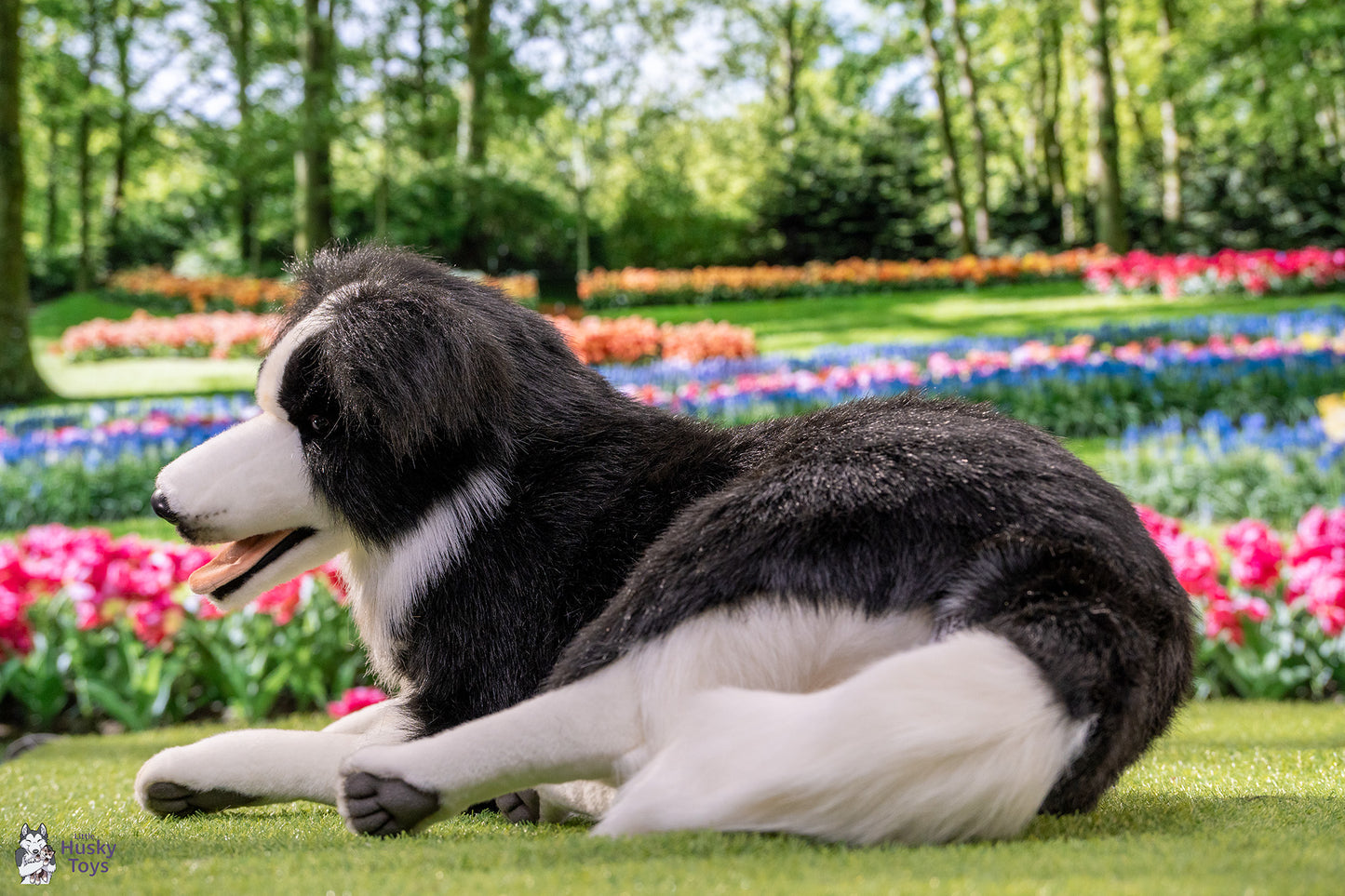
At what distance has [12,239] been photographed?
11.7 m

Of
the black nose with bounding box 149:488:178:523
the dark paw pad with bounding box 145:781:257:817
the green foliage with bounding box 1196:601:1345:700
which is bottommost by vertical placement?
the green foliage with bounding box 1196:601:1345:700

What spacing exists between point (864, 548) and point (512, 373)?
2.52ft

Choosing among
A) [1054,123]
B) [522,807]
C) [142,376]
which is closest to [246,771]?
[522,807]

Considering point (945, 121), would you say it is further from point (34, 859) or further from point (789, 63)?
point (34, 859)

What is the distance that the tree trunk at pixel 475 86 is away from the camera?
1611 centimetres

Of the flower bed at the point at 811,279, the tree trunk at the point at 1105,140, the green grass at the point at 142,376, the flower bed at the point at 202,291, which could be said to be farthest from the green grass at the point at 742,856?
the flower bed at the point at 811,279

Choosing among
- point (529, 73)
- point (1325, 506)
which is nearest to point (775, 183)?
point (529, 73)

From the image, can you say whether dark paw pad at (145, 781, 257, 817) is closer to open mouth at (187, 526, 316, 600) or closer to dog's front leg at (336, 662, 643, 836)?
open mouth at (187, 526, 316, 600)

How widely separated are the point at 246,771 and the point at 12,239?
1170 cm

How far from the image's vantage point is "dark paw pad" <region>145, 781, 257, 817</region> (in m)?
2.13

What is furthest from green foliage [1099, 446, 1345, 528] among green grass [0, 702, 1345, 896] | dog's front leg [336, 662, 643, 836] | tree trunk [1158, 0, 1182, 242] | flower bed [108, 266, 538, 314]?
tree trunk [1158, 0, 1182, 242]

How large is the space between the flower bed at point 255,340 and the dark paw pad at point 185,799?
296 inches

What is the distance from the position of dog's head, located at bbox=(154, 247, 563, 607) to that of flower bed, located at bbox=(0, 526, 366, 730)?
2134mm

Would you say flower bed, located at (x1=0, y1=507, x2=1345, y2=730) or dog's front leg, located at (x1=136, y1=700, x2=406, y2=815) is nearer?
dog's front leg, located at (x1=136, y1=700, x2=406, y2=815)
